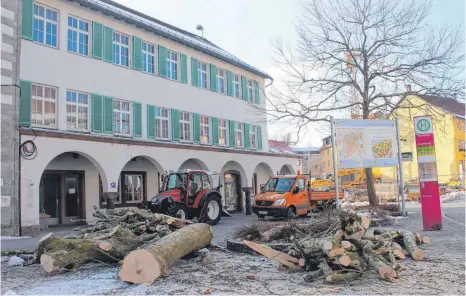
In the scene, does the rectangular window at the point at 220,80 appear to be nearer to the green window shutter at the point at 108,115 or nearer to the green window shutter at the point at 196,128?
the green window shutter at the point at 196,128

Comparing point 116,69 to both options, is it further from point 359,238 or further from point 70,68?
point 359,238

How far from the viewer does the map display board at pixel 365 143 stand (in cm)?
1547

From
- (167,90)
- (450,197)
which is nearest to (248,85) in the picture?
(167,90)

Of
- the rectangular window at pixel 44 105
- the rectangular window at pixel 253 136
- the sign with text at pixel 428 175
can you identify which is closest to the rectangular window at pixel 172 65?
the rectangular window at pixel 44 105

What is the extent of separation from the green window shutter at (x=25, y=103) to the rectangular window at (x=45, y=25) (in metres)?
1.77

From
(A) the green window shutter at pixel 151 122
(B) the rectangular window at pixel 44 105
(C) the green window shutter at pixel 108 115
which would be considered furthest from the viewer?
(A) the green window shutter at pixel 151 122

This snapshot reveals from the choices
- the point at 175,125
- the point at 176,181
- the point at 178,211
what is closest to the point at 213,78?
the point at 175,125

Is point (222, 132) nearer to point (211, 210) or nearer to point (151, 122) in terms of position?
point (151, 122)

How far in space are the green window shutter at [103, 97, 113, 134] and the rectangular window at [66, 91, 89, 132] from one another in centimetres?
75

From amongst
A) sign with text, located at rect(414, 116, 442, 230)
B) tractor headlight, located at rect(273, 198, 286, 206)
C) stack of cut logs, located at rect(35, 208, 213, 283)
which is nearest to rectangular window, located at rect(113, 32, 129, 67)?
tractor headlight, located at rect(273, 198, 286, 206)

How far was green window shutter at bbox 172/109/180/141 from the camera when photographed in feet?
66.9

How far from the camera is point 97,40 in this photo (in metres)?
17.1

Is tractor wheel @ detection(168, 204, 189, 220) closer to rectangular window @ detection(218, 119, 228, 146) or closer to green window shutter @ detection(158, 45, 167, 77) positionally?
green window shutter @ detection(158, 45, 167, 77)

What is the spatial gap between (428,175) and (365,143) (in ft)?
13.3
